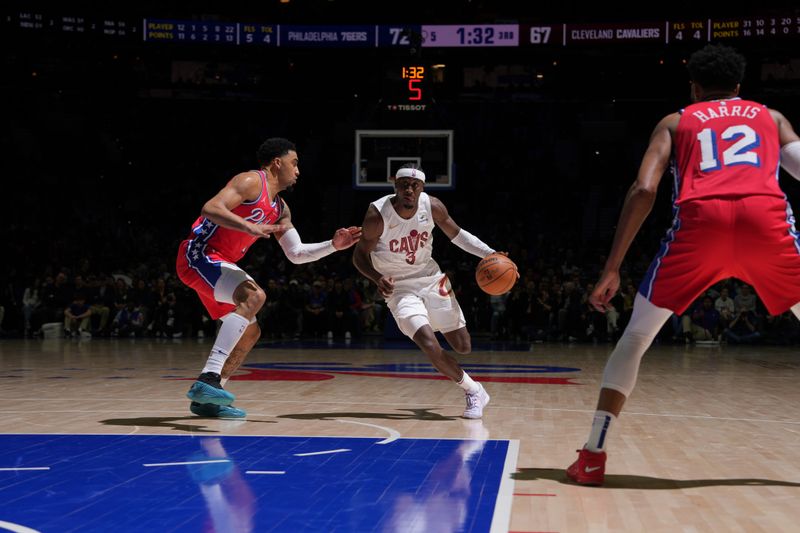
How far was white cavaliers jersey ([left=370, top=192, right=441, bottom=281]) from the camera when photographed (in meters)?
7.04

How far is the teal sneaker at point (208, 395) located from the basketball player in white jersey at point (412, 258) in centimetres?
135

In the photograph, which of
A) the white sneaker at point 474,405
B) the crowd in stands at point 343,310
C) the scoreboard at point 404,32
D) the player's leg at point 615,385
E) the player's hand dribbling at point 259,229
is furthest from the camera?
the scoreboard at point 404,32

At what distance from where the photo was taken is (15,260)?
72.9 ft

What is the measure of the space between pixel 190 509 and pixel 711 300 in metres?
15.4

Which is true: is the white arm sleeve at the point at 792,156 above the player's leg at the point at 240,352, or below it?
above

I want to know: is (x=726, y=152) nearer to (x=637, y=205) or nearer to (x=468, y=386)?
(x=637, y=205)

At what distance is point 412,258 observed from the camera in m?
7.11

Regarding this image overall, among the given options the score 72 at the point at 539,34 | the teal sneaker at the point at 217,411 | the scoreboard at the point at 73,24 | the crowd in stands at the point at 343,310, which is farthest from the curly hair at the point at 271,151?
the scoreboard at the point at 73,24

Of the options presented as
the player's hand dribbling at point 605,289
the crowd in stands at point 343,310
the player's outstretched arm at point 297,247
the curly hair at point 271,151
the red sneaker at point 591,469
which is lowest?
the crowd in stands at point 343,310

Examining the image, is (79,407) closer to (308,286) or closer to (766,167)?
(766,167)

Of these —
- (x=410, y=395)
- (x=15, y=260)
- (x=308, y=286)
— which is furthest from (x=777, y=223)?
(x=15, y=260)

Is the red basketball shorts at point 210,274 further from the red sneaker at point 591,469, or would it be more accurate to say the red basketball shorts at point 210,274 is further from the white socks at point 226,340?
the red sneaker at point 591,469

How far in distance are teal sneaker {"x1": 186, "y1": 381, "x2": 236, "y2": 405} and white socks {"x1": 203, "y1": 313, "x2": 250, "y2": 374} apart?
0.13 meters

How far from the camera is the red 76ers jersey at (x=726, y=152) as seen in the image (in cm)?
404
